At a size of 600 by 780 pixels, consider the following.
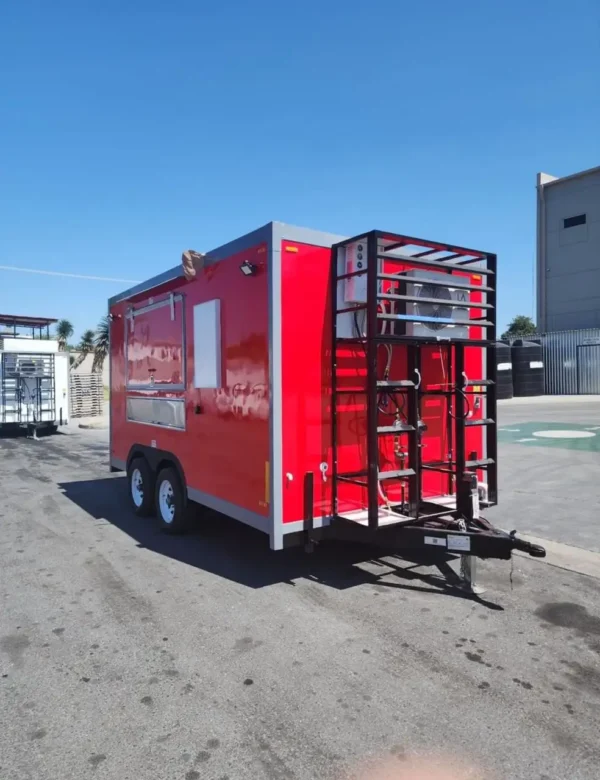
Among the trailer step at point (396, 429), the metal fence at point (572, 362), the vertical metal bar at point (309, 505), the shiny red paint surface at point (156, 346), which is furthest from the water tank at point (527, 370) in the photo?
the vertical metal bar at point (309, 505)

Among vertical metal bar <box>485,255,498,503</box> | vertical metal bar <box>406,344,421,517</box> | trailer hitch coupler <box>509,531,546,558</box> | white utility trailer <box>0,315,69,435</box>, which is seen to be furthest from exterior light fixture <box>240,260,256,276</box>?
white utility trailer <box>0,315,69,435</box>

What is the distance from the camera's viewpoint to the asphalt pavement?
9.44ft

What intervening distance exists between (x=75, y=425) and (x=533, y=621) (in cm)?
2387

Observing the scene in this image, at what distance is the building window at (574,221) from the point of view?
40.8m

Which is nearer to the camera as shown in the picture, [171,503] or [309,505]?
[309,505]

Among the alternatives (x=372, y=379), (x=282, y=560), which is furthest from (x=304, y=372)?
(x=282, y=560)

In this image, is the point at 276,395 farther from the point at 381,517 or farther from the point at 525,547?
the point at 525,547

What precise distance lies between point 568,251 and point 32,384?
3691 centimetres

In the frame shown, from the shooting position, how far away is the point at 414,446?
5102 mm

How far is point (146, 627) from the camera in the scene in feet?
14.3

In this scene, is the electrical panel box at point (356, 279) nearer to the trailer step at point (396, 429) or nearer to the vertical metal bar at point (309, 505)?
the trailer step at point (396, 429)

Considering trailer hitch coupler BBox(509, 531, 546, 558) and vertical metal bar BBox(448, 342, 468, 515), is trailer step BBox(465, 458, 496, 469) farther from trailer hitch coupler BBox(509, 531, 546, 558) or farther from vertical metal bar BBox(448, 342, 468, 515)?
trailer hitch coupler BBox(509, 531, 546, 558)

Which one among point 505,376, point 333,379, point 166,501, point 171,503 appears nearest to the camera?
point 333,379

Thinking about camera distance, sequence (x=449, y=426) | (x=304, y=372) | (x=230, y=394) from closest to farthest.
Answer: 1. (x=304, y=372)
2. (x=230, y=394)
3. (x=449, y=426)
